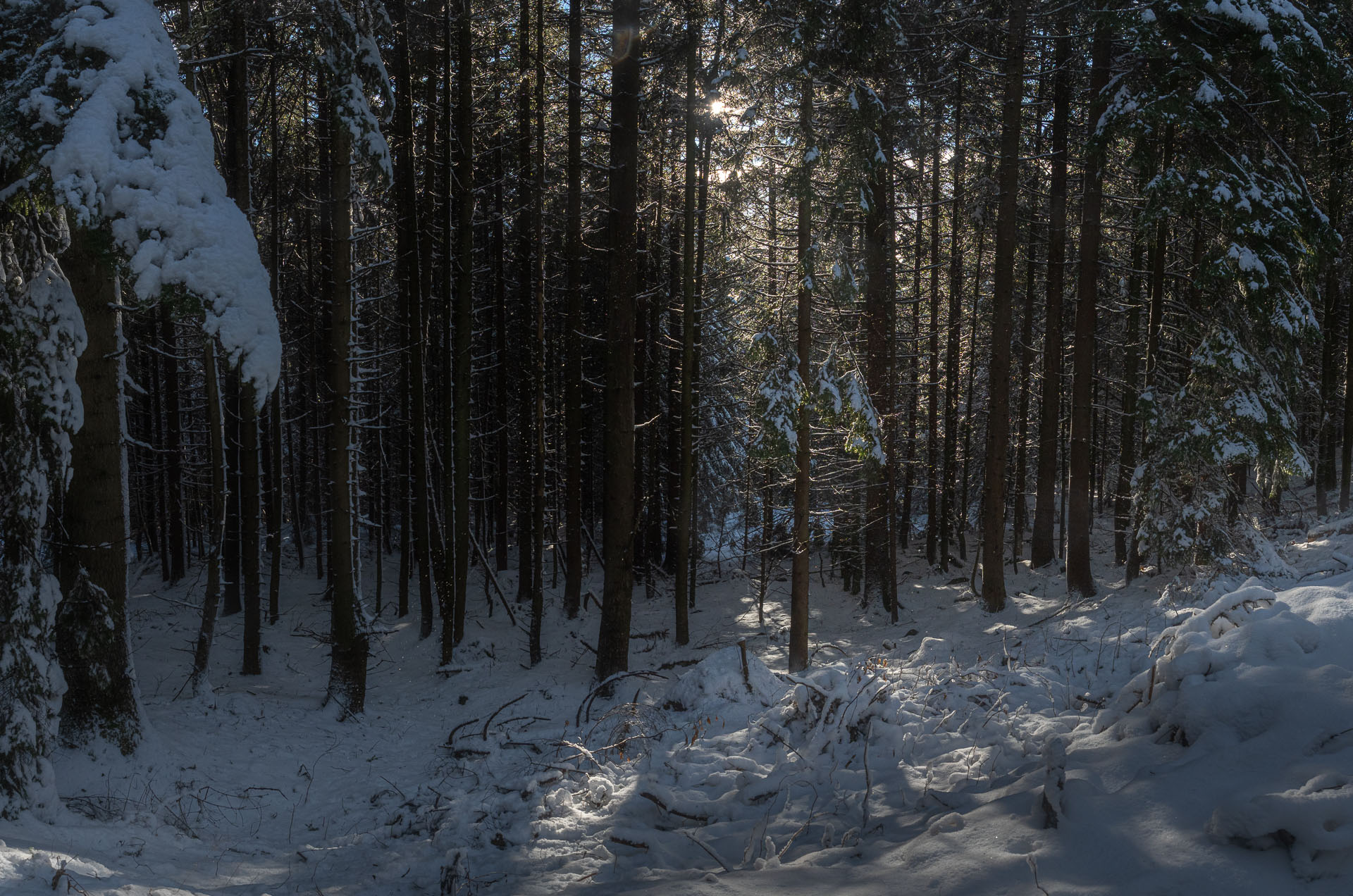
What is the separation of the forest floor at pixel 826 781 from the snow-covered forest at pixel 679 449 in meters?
0.04

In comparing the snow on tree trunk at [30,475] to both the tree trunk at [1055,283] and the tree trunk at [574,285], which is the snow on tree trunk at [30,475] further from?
the tree trunk at [1055,283]

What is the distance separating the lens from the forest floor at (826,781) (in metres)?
3.21

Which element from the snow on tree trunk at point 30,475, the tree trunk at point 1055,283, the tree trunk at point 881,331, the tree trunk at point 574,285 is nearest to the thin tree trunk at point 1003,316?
the tree trunk at point 1055,283

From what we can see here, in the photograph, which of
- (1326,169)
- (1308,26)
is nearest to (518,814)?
(1308,26)

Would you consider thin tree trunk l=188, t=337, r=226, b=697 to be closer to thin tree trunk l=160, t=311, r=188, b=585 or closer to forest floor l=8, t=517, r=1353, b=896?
forest floor l=8, t=517, r=1353, b=896

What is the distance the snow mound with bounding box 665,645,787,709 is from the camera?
7.48m

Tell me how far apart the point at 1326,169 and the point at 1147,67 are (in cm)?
799

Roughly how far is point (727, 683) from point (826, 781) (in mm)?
2767

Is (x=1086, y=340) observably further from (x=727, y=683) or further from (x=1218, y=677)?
(x=1218, y=677)

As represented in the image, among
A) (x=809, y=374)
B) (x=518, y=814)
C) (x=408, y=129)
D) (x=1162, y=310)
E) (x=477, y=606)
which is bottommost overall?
(x=477, y=606)

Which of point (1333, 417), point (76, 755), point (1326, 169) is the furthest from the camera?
point (1333, 417)

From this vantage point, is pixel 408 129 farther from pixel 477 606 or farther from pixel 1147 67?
pixel 1147 67

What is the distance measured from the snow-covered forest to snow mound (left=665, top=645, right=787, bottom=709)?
0.28 feet

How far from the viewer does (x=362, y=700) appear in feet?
38.6
